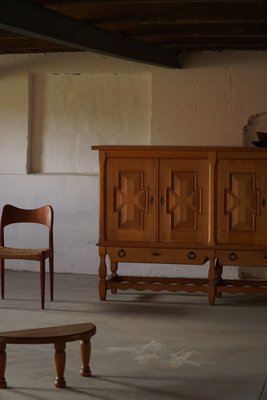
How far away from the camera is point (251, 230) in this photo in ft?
24.3

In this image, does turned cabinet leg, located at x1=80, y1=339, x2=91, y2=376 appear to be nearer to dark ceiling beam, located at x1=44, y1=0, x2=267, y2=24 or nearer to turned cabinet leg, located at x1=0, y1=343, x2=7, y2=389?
turned cabinet leg, located at x1=0, y1=343, x2=7, y2=389

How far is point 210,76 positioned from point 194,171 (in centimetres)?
171

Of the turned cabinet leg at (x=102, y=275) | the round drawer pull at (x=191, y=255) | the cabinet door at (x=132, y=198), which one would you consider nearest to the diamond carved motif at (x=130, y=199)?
the cabinet door at (x=132, y=198)

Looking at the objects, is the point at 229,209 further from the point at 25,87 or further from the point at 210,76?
the point at 25,87

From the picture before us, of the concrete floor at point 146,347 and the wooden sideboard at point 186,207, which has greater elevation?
the wooden sideboard at point 186,207

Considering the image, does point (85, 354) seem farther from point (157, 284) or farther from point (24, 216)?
point (24, 216)

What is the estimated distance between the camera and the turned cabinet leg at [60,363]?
5.00m

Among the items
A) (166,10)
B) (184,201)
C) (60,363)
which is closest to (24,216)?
(184,201)

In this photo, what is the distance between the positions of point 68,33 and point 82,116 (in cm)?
311

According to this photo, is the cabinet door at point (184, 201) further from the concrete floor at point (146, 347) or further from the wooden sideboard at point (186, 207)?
the concrete floor at point (146, 347)

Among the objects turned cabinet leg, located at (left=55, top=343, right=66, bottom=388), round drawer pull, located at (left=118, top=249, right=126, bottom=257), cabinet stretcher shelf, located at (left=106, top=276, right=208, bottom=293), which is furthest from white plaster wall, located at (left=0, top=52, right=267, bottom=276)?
Answer: turned cabinet leg, located at (left=55, top=343, right=66, bottom=388)

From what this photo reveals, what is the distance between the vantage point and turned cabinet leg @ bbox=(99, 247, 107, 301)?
7.63m

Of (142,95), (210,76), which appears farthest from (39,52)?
(210,76)

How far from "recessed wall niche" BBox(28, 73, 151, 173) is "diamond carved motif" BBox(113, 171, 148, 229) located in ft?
5.21
